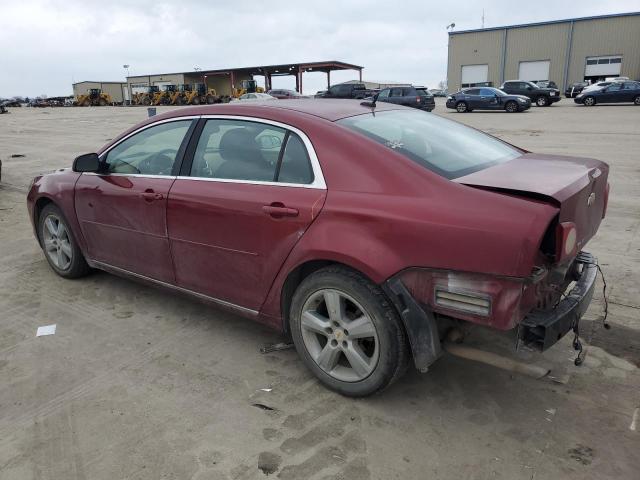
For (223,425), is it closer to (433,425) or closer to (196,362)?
(196,362)

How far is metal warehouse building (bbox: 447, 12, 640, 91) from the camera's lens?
1869 inches

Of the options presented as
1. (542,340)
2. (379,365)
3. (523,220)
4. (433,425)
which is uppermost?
(523,220)

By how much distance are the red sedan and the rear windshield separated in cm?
2

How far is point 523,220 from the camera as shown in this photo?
218 centimetres

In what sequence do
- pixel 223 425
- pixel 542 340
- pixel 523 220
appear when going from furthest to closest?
pixel 223 425 < pixel 542 340 < pixel 523 220

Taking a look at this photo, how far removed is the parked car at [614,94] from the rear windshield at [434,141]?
31.5 metres

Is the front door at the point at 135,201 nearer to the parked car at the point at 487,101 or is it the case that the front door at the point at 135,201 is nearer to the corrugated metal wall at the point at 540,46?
the parked car at the point at 487,101

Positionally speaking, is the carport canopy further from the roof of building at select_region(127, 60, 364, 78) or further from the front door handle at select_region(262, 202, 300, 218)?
the front door handle at select_region(262, 202, 300, 218)

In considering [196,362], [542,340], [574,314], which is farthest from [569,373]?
[196,362]

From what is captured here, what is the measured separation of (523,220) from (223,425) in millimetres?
1806

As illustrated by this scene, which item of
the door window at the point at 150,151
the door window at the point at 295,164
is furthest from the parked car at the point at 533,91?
the door window at the point at 295,164

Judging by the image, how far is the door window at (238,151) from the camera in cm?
308

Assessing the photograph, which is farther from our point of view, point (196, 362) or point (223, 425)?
point (196, 362)

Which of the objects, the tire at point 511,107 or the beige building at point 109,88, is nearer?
the tire at point 511,107
